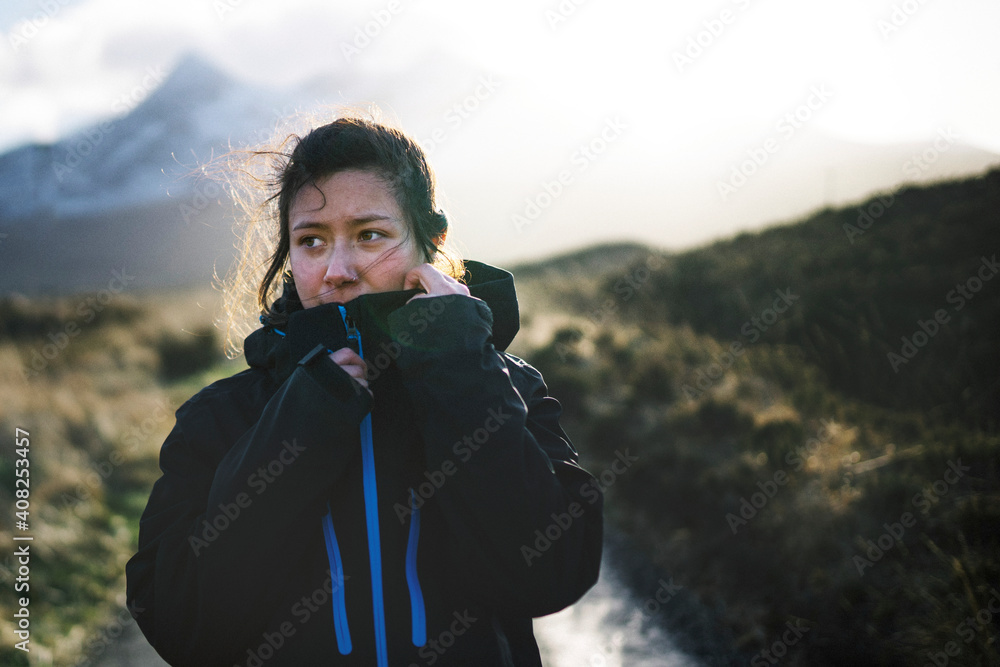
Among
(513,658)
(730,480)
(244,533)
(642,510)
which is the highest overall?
(244,533)

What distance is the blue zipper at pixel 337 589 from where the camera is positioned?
1348 millimetres

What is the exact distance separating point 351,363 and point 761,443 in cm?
484

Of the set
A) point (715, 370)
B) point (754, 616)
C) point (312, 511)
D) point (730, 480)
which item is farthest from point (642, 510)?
point (312, 511)

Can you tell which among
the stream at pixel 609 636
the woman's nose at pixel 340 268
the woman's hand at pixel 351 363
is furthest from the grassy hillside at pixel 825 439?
the woman's nose at pixel 340 268

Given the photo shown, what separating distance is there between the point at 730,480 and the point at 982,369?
3595 mm

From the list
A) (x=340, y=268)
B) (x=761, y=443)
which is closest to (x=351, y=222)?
(x=340, y=268)

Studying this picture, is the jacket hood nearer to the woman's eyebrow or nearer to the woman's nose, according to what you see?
the woman's nose

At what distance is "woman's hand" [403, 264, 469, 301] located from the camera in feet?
5.21

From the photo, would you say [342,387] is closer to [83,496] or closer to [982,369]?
→ [83,496]

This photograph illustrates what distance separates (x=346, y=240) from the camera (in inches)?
67.1

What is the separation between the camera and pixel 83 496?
5090mm

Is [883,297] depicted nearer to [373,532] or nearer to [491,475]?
[491,475]

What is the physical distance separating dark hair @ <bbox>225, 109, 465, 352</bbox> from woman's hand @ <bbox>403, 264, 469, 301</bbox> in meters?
0.21

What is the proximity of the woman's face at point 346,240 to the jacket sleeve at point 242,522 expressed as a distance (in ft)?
1.01
